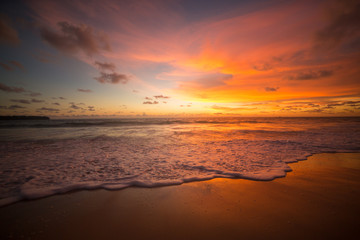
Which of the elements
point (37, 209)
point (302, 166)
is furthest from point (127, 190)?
point (302, 166)

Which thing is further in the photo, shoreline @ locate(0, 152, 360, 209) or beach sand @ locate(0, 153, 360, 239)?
shoreline @ locate(0, 152, 360, 209)

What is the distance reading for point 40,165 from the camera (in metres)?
6.61

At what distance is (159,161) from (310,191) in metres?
5.71

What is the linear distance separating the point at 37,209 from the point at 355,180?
9544 mm

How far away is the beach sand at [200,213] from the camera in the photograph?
267 cm

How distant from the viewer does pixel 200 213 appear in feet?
10.6

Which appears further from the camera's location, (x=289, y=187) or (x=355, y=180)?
(x=355, y=180)

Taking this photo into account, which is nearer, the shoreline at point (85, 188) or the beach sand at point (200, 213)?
the beach sand at point (200, 213)

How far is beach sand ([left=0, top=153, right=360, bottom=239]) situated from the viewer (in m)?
2.67

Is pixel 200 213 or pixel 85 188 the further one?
pixel 85 188

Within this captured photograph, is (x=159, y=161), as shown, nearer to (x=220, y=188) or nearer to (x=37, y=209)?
(x=220, y=188)

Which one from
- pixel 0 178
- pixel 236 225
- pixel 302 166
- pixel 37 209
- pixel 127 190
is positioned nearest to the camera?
pixel 236 225

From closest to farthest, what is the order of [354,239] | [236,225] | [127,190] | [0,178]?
1. [354,239]
2. [236,225]
3. [127,190]
4. [0,178]

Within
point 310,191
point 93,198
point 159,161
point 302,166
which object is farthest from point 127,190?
point 302,166
